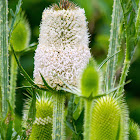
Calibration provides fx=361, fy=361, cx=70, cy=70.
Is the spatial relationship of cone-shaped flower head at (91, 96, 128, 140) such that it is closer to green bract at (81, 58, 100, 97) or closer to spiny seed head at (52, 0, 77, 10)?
green bract at (81, 58, 100, 97)

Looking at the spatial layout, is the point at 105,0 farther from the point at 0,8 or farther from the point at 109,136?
the point at 109,136

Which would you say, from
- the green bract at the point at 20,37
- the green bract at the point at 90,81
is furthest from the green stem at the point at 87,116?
the green bract at the point at 20,37

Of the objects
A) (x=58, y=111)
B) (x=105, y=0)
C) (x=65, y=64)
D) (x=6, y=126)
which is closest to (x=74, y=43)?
(x=65, y=64)

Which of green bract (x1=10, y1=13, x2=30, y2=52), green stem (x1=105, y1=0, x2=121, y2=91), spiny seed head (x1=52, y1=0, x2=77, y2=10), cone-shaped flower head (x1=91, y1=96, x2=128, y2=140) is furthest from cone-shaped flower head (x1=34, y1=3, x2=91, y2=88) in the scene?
green bract (x1=10, y1=13, x2=30, y2=52)

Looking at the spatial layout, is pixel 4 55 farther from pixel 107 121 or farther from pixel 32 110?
pixel 107 121

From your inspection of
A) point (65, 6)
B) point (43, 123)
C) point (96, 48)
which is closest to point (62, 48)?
point (65, 6)
